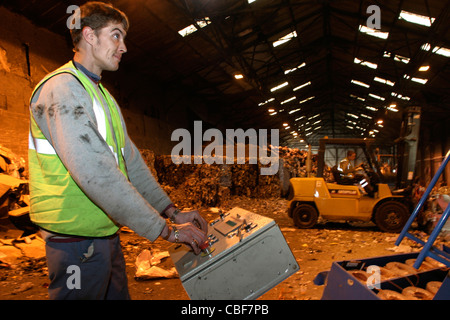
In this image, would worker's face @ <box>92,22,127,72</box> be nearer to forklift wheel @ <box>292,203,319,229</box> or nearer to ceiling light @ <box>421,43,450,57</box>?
forklift wheel @ <box>292,203,319,229</box>

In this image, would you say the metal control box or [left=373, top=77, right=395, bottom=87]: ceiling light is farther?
[left=373, top=77, right=395, bottom=87]: ceiling light

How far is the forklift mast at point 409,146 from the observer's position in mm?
6906

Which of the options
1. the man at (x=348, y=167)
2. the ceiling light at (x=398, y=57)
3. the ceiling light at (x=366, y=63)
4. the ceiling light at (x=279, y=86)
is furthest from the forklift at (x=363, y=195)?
the ceiling light at (x=279, y=86)

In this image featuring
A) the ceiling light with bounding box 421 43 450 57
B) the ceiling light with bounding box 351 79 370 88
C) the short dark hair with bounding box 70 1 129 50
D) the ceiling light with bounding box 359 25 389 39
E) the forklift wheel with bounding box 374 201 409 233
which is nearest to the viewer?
the short dark hair with bounding box 70 1 129 50

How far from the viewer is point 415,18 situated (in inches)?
358

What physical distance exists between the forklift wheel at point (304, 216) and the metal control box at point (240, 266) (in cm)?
→ 580

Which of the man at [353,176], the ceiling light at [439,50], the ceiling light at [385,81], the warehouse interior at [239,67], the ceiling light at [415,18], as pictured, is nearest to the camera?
the man at [353,176]

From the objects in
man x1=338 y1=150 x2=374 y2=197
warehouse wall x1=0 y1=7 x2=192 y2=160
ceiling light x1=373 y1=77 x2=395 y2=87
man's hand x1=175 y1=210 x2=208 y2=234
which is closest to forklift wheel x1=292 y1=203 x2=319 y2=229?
man x1=338 y1=150 x2=374 y2=197

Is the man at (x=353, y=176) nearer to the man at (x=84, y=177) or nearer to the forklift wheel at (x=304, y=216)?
the forklift wheel at (x=304, y=216)

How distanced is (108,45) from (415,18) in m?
11.3

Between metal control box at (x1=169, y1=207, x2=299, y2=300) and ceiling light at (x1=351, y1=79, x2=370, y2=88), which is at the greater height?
ceiling light at (x1=351, y1=79, x2=370, y2=88)

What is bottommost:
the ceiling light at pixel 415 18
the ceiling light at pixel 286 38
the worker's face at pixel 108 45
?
the worker's face at pixel 108 45

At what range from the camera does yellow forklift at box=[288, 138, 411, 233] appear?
6418 millimetres
